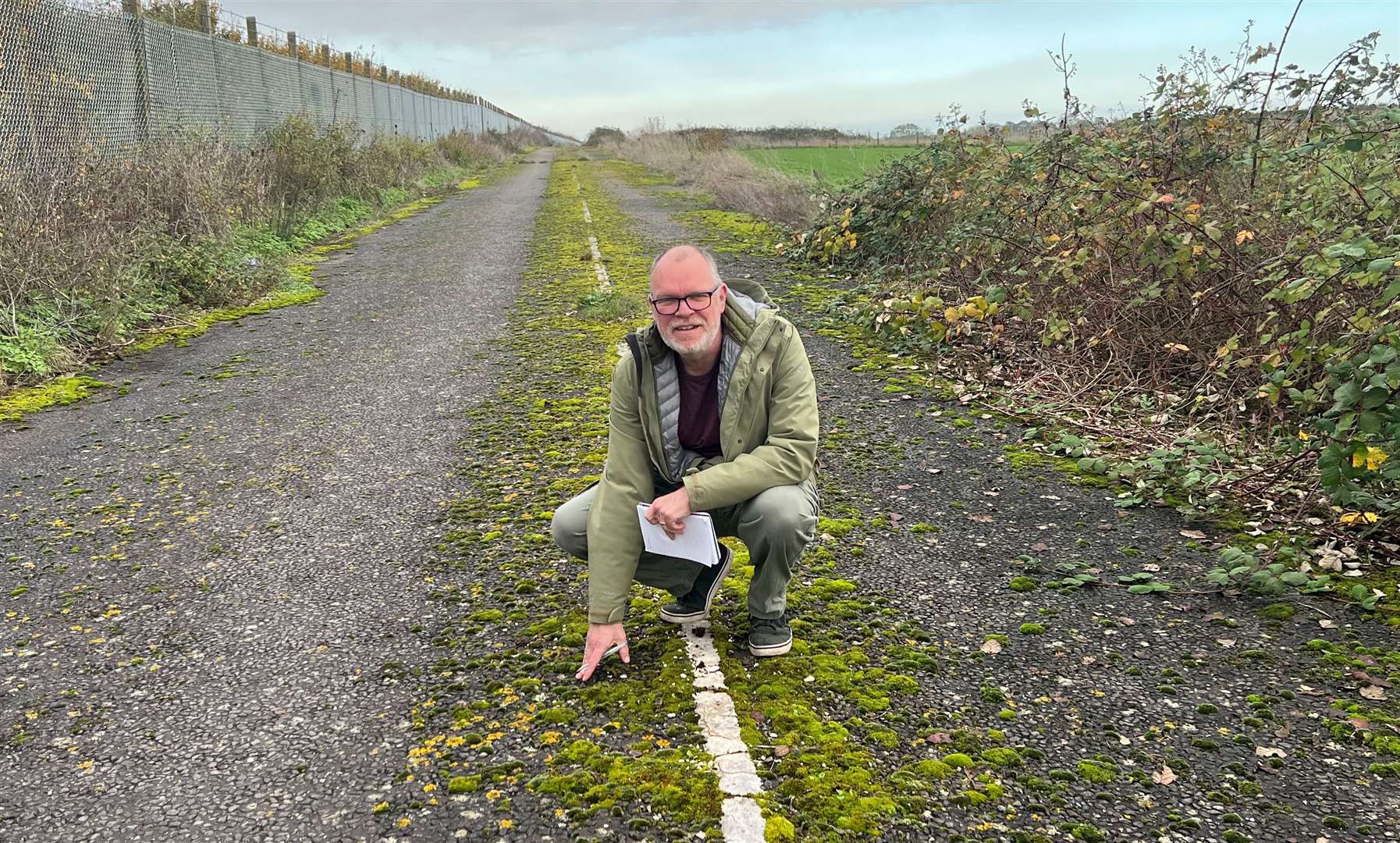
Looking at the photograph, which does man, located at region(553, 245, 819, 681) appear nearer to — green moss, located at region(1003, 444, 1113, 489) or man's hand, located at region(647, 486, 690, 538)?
man's hand, located at region(647, 486, 690, 538)

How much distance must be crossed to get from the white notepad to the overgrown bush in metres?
5.90

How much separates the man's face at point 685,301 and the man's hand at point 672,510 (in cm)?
48

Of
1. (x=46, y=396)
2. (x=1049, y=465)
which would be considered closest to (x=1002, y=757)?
(x=1049, y=465)

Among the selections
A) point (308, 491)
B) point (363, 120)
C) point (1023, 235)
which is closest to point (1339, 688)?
point (308, 491)

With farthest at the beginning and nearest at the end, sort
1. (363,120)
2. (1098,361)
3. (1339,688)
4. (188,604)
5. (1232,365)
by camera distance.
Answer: (363,120) < (1098,361) < (1232,365) < (188,604) < (1339,688)

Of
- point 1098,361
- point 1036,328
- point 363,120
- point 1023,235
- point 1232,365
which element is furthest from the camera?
point 363,120

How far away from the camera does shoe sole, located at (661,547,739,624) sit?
349cm

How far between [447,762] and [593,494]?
1.05 m

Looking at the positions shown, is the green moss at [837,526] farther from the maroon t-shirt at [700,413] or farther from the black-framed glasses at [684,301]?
the black-framed glasses at [684,301]

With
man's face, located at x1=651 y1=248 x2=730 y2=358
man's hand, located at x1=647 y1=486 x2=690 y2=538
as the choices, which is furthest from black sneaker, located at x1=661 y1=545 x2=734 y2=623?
man's face, located at x1=651 y1=248 x2=730 y2=358

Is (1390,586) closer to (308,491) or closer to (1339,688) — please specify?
(1339,688)

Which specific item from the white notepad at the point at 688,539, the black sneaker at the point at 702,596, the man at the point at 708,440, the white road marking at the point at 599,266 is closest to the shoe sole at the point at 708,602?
the black sneaker at the point at 702,596

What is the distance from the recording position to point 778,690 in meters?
3.09

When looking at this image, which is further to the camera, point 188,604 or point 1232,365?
point 1232,365
